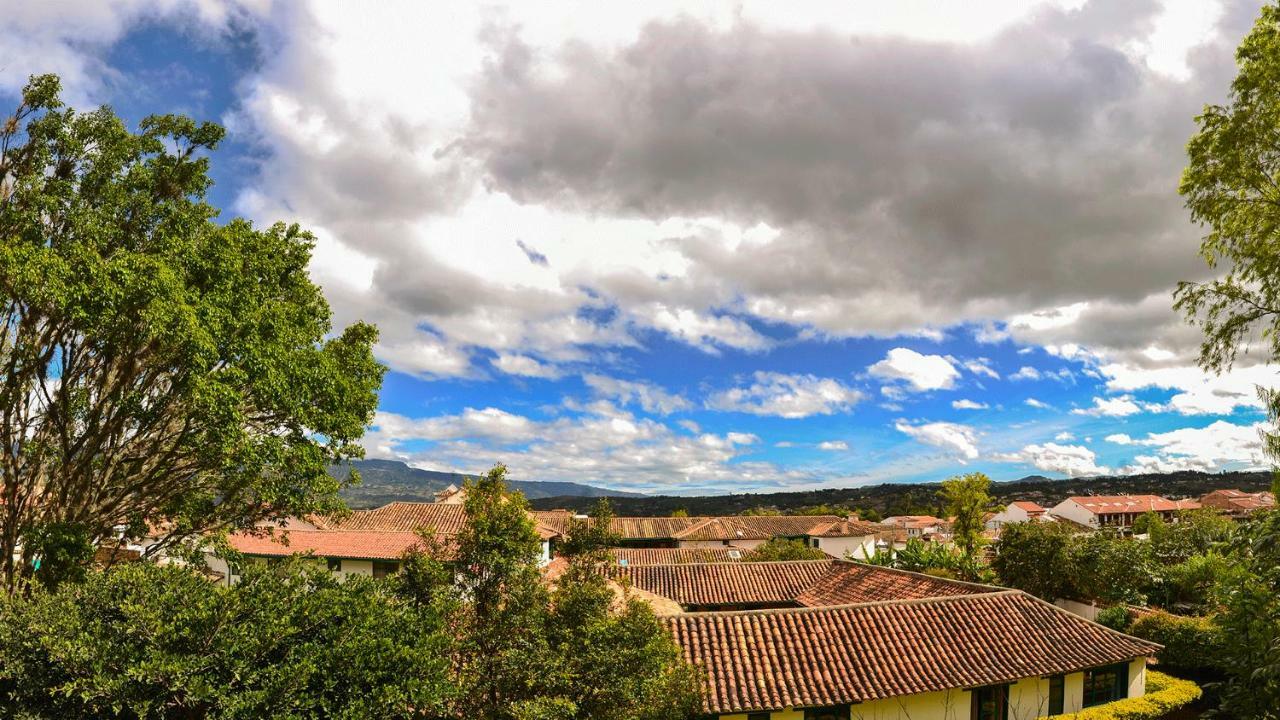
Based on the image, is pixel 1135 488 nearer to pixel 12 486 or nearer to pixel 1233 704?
pixel 1233 704

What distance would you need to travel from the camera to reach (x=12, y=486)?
44.9 ft

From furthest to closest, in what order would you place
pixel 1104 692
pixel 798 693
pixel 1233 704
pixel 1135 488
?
pixel 1135 488 < pixel 1104 692 < pixel 798 693 < pixel 1233 704

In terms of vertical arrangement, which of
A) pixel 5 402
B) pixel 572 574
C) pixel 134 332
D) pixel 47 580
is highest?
pixel 134 332

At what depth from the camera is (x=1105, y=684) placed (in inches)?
→ 832

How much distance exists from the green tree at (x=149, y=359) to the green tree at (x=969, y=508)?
39147 mm

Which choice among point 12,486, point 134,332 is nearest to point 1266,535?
point 134,332

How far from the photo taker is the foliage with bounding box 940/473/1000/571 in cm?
4238

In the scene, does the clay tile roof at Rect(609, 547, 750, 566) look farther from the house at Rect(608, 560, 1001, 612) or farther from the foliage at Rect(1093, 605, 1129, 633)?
the foliage at Rect(1093, 605, 1129, 633)

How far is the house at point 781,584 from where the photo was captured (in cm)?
2692

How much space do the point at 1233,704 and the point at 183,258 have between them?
62.7 feet

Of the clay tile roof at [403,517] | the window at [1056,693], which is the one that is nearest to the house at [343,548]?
the clay tile roof at [403,517]

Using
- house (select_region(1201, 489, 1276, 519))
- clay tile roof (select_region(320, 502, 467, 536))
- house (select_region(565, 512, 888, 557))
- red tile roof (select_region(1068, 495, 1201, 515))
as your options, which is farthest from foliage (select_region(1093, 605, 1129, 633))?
house (select_region(1201, 489, 1276, 519))

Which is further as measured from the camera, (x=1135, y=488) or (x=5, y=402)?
(x=1135, y=488)

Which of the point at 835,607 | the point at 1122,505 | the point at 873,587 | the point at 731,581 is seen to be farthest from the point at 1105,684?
the point at 1122,505
